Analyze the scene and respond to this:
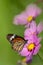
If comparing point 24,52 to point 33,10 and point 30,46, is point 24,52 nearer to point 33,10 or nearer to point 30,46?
point 30,46

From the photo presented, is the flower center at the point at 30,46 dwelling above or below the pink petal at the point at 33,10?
below

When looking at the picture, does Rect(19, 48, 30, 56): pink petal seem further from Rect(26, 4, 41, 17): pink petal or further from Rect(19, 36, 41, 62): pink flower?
Rect(26, 4, 41, 17): pink petal

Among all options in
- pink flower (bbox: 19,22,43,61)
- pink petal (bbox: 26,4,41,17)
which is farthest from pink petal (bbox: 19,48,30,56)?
pink petal (bbox: 26,4,41,17)

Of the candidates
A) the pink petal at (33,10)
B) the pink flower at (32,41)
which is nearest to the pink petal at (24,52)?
the pink flower at (32,41)

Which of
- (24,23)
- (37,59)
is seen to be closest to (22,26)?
(24,23)

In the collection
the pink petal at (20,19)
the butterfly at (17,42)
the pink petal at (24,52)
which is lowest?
the pink petal at (24,52)

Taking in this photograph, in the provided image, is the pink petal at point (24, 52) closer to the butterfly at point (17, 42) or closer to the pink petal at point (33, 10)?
the butterfly at point (17, 42)

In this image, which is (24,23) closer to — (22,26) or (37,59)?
(22,26)
